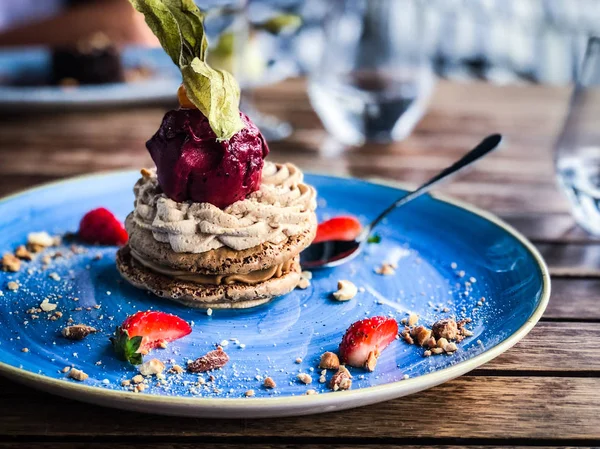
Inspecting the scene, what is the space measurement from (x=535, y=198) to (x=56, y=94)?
203 centimetres

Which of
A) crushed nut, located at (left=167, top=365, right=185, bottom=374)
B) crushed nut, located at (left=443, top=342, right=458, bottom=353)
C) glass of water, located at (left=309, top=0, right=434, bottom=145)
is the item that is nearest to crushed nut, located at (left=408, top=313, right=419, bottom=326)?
crushed nut, located at (left=443, top=342, right=458, bottom=353)

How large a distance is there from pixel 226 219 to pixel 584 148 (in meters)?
1.21

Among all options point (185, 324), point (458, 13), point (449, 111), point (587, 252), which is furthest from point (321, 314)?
point (458, 13)

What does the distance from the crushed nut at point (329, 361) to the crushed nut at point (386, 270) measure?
19.5 inches

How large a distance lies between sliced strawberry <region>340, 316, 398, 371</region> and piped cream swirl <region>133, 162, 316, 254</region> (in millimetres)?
338

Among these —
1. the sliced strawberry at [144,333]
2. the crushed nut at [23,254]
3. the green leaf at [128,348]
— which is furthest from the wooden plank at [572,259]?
the crushed nut at [23,254]

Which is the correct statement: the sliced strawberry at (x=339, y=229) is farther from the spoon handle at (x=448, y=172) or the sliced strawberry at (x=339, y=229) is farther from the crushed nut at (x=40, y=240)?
the crushed nut at (x=40, y=240)

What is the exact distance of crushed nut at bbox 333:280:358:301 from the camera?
1.69 meters

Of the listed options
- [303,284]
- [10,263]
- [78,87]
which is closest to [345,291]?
[303,284]

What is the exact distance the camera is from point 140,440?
3.90 feet

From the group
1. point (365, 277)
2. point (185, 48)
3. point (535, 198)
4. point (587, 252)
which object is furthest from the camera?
point (535, 198)

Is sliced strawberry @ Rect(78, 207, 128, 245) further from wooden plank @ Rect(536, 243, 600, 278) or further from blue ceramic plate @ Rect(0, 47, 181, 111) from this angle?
blue ceramic plate @ Rect(0, 47, 181, 111)

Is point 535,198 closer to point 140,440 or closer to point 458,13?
point 140,440

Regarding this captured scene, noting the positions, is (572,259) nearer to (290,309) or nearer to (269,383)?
(290,309)
